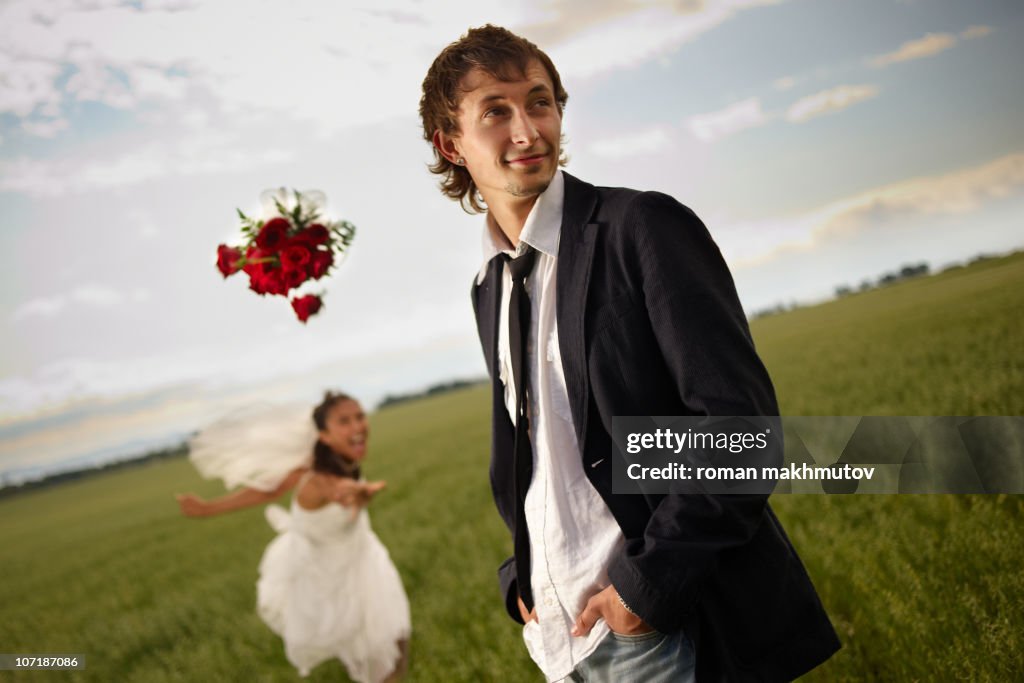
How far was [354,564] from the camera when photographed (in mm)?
4945

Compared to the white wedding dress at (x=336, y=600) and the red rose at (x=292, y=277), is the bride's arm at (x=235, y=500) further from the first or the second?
the red rose at (x=292, y=277)

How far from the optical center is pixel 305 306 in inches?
111

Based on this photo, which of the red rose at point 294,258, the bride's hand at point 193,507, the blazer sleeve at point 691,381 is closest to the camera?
A: the blazer sleeve at point 691,381

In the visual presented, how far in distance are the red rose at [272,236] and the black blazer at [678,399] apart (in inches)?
59.9

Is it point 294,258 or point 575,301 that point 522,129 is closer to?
point 575,301

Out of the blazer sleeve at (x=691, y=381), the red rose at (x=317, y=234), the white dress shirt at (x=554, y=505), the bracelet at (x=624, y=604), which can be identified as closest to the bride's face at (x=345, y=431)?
the red rose at (x=317, y=234)

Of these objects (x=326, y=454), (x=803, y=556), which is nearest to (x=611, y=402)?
(x=803, y=556)

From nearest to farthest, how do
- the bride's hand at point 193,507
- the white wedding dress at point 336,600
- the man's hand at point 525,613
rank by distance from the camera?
the man's hand at point 525,613 < the bride's hand at point 193,507 < the white wedding dress at point 336,600

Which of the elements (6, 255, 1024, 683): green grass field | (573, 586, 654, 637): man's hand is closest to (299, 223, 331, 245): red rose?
(573, 586, 654, 637): man's hand

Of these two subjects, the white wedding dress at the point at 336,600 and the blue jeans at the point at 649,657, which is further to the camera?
the white wedding dress at the point at 336,600

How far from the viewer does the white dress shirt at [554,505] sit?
64.0 inches

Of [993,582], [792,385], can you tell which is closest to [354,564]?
[993,582]

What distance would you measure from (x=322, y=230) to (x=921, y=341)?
13287 millimetres

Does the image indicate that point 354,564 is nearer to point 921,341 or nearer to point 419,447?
point 921,341
